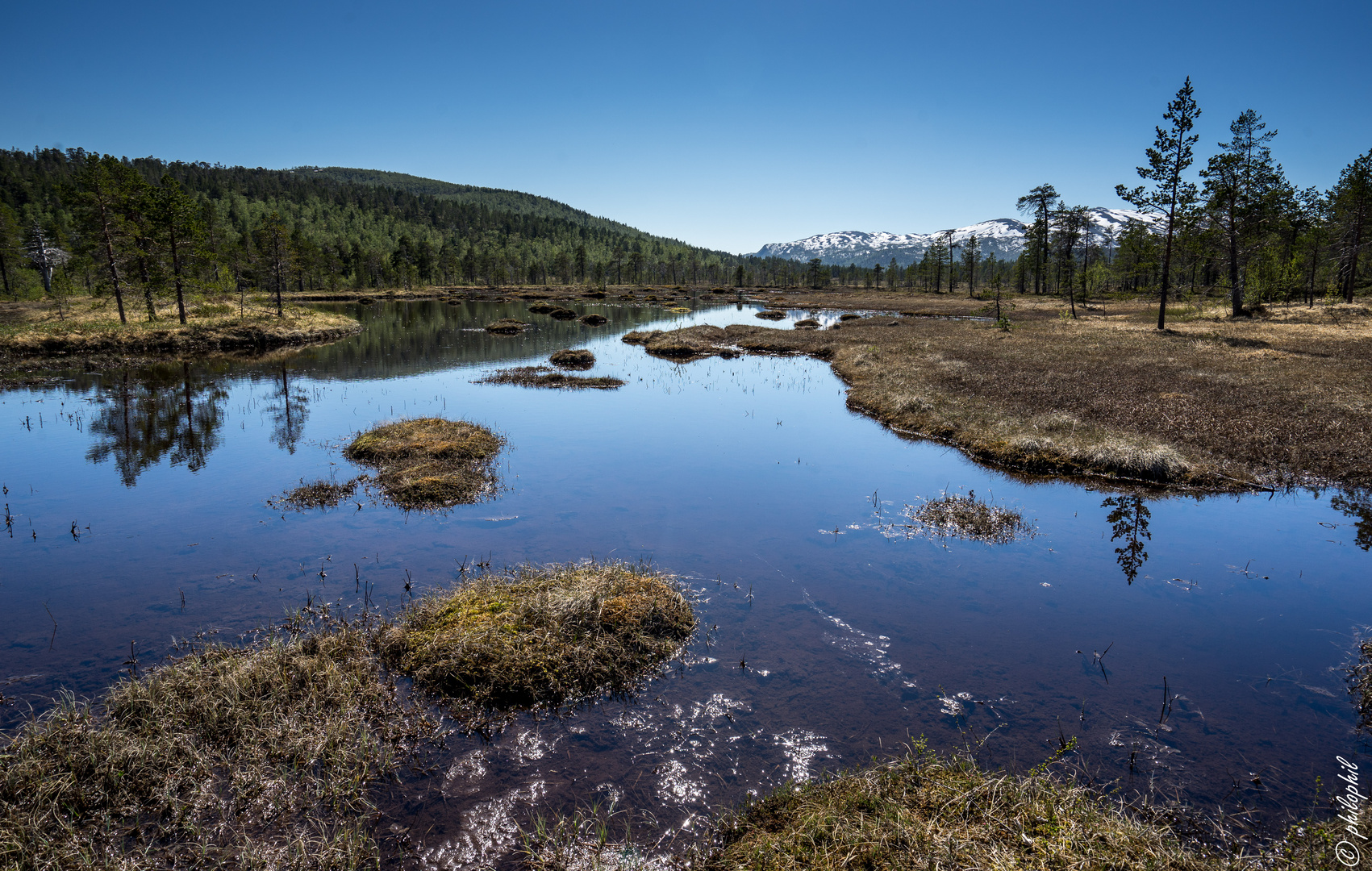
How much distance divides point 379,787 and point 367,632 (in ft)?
11.3

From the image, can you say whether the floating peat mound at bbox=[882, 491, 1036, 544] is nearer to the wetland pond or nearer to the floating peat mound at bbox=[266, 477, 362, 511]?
the wetland pond

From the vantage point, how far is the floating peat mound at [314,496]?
1507 cm

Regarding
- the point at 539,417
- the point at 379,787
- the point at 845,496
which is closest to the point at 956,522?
the point at 845,496

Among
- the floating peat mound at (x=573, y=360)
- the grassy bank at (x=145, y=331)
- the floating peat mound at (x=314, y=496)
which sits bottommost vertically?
the floating peat mound at (x=314, y=496)

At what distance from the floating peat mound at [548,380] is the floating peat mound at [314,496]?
1669 cm

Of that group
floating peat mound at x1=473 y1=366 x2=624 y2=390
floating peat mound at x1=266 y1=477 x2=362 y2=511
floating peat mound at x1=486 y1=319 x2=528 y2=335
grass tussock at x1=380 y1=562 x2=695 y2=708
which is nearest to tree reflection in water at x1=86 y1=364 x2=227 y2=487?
floating peat mound at x1=266 y1=477 x2=362 y2=511

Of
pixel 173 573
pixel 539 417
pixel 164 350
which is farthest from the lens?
pixel 164 350

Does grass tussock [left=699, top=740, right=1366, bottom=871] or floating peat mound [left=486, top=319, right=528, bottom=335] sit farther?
floating peat mound [left=486, top=319, right=528, bottom=335]

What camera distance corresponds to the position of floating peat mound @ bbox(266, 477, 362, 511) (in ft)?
49.4

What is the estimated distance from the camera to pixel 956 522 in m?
14.2

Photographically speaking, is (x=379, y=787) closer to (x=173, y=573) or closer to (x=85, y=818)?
(x=85, y=818)

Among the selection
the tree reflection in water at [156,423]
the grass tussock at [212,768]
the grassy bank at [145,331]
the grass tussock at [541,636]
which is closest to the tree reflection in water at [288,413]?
the tree reflection in water at [156,423]

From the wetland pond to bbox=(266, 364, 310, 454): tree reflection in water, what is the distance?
10.3 inches

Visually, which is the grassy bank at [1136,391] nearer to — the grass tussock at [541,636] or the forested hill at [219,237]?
the grass tussock at [541,636]
